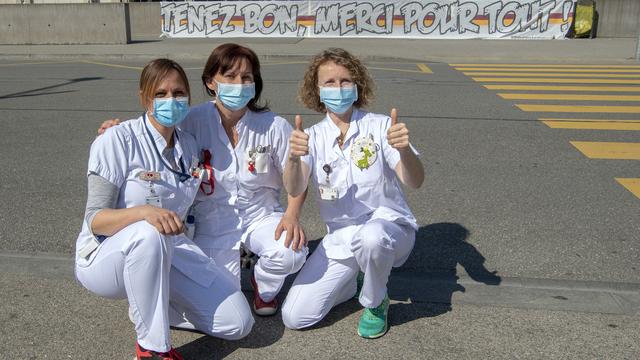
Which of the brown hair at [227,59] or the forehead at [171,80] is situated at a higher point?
the brown hair at [227,59]

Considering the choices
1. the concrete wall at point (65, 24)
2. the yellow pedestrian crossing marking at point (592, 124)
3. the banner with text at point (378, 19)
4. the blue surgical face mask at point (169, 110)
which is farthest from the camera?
the banner with text at point (378, 19)

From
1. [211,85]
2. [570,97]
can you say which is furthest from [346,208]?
[570,97]

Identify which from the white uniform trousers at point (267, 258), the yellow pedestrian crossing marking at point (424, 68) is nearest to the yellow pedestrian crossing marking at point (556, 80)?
the yellow pedestrian crossing marking at point (424, 68)

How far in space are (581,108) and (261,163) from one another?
7.16m

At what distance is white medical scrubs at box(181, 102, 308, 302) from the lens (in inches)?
141

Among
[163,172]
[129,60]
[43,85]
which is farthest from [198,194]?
[129,60]

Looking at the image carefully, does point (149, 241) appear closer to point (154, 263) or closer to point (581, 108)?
point (154, 263)

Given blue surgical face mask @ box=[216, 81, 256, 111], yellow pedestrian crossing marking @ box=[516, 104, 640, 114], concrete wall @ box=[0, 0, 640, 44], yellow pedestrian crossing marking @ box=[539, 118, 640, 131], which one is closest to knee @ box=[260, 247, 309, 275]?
blue surgical face mask @ box=[216, 81, 256, 111]

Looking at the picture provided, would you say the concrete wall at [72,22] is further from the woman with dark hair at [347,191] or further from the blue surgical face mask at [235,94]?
the woman with dark hair at [347,191]

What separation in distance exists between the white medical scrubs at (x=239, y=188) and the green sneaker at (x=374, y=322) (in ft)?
1.48

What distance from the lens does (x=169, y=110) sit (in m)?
3.17

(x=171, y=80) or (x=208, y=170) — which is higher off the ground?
(x=171, y=80)

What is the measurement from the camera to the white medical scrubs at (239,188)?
141 inches

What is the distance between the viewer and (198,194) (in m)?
3.61
